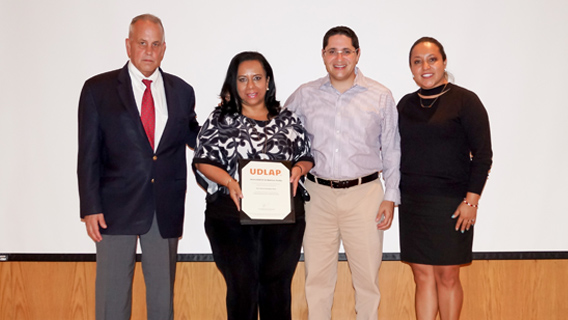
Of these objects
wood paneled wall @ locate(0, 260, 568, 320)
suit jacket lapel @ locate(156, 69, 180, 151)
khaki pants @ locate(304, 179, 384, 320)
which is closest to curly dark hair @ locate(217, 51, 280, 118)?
suit jacket lapel @ locate(156, 69, 180, 151)

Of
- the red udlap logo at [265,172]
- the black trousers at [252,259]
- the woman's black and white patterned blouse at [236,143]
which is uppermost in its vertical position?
the woman's black and white patterned blouse at [236,143]

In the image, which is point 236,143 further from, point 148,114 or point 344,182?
point 344,182

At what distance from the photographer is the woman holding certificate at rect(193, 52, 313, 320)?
93.5 inches

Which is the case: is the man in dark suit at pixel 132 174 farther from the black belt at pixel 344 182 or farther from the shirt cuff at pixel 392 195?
the shirt cuff at pixel 392 195

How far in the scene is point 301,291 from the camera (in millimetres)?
3379

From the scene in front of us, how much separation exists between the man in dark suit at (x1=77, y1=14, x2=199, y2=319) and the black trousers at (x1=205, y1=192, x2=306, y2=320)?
0.34 m

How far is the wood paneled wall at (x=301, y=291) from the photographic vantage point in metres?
3.35

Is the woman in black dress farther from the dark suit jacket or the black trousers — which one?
the dark suit jacket

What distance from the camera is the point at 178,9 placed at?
326 cm

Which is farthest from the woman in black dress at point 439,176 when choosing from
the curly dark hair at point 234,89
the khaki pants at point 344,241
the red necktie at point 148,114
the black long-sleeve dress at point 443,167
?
the red necktie at point 148,114

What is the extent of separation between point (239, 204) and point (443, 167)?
1.16m

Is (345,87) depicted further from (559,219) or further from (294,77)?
(559,219)

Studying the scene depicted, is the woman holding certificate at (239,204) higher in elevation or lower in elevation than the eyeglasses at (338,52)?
lower

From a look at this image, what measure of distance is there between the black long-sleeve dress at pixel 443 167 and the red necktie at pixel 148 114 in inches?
56.4
